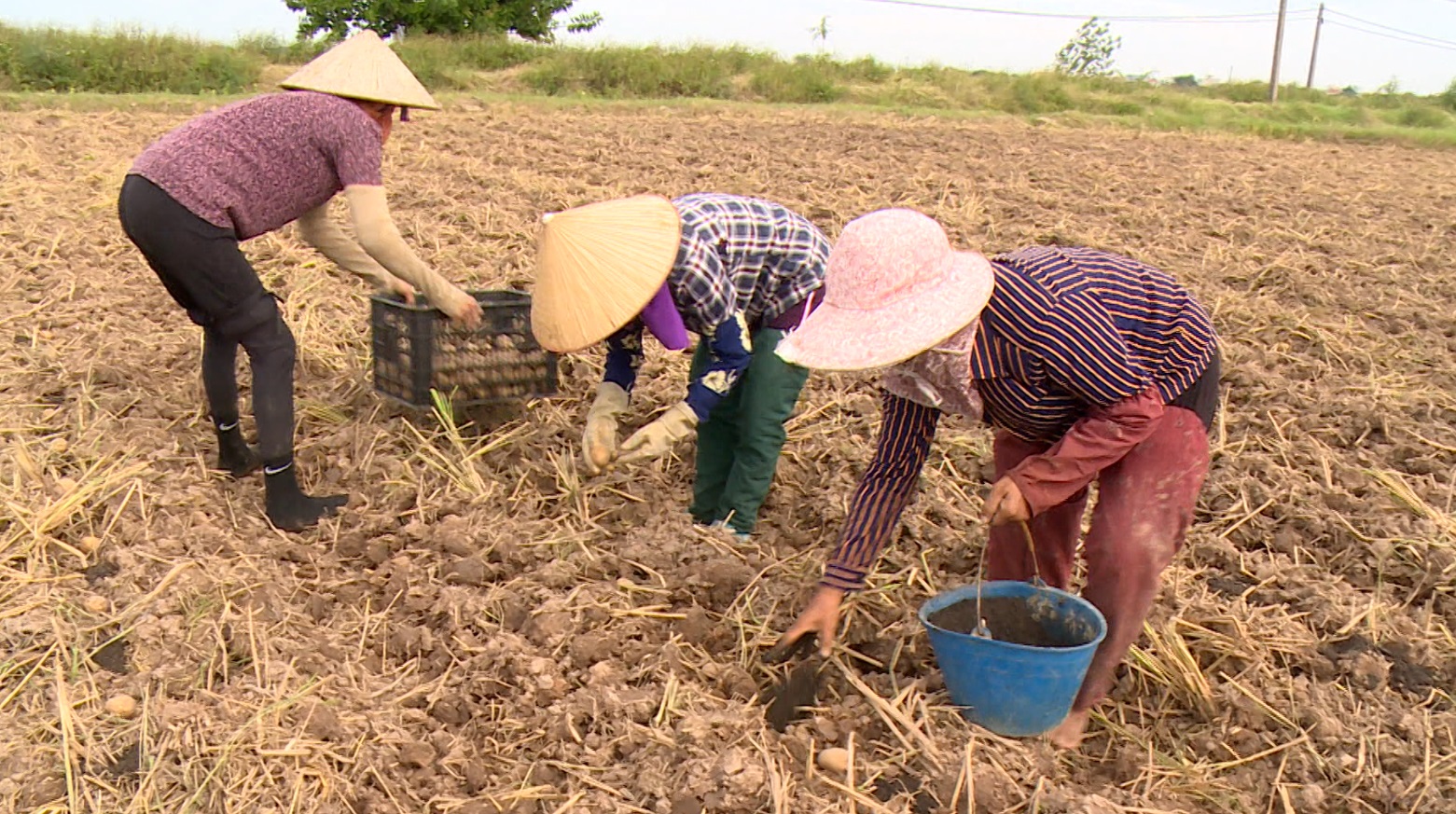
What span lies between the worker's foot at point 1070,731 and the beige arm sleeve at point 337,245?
2.43 m

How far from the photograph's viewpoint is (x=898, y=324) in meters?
1.91

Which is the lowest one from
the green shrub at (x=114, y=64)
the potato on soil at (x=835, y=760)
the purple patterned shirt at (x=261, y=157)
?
the potato on soil at (x=835, y=760)

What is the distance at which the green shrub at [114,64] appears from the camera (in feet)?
50.4

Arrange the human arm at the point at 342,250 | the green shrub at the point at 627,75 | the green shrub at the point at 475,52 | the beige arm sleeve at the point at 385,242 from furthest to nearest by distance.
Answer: the green shrub at the point at 475,52 → the green shrub at the point at 627,75 → the human arm at the point at 342,250 → the beige arm sleeve at the point at 385,242

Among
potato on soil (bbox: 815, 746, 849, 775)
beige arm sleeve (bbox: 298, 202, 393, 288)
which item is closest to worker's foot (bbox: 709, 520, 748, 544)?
potato on soil (bbox: 815, 746, 849, 775)

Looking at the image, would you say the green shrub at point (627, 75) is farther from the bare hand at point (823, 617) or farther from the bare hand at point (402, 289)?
the bare hand at point (823, 617)

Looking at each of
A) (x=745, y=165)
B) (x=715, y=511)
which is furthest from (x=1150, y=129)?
(x=715, y=511)

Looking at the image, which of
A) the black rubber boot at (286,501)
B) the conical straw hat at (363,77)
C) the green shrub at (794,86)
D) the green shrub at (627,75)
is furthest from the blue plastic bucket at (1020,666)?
the green shrub at (794,86)

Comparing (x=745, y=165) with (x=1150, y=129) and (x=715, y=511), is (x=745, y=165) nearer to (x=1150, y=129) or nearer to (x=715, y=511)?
(x=715, y=511)

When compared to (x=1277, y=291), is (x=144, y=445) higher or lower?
lower

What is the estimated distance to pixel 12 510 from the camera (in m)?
3.00

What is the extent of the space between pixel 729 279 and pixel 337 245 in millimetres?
1486

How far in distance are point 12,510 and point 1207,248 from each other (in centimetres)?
584

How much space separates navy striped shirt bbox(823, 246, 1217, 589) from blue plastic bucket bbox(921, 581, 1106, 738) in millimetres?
248
